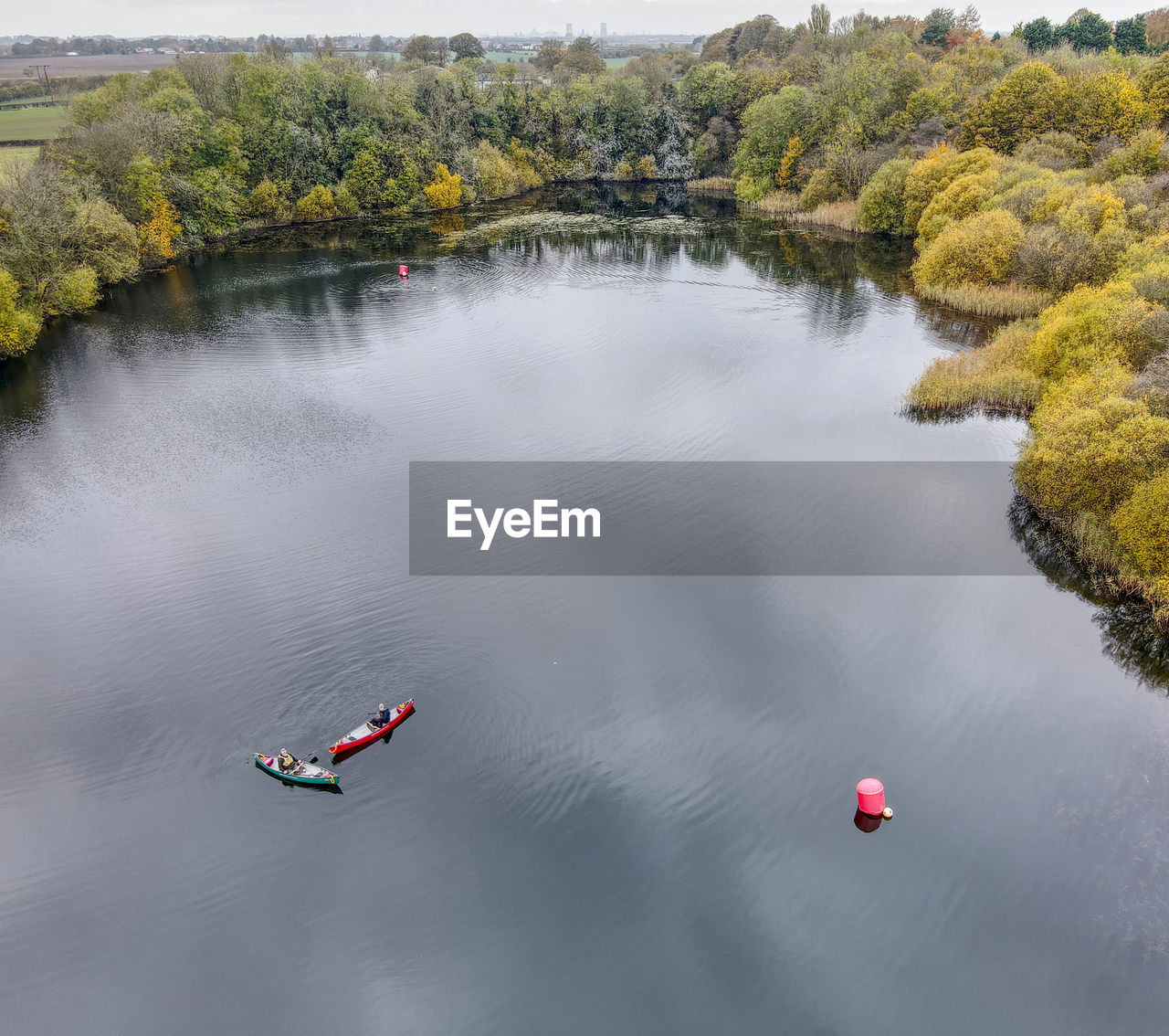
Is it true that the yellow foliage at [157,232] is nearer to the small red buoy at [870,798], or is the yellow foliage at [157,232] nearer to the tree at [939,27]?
the small red buoy at [870,798]

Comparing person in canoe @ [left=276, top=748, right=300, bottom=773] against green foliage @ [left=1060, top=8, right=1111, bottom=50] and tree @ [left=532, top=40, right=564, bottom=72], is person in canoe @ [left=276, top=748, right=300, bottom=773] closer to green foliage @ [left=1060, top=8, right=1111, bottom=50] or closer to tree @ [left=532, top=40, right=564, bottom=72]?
green foliage @ [left=1060, top=8, right=1111, bottom=50]

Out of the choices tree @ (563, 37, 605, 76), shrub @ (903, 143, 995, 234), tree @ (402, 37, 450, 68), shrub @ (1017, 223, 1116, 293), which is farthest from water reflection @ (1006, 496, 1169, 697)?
tree @ (402, 37, 450, 68)

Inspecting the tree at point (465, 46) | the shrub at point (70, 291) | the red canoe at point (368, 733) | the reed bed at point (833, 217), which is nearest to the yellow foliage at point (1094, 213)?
the reed bed at point (833, 217)

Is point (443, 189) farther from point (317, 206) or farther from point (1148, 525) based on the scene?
point (1148, 525)

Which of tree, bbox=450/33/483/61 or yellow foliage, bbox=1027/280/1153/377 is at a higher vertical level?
tree, bbox=450/33/483/61

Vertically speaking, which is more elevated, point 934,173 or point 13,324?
point 934,173

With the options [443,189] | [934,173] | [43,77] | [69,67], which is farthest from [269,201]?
[69,67]
